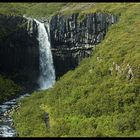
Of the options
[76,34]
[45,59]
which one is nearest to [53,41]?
[45,59]

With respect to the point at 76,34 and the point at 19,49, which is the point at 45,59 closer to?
the point at 19,49

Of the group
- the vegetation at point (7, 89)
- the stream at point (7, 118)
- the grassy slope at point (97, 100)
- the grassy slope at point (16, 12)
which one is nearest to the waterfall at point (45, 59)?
the grassy slope at point (16, 12)

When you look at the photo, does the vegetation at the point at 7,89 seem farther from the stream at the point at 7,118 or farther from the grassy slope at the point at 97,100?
the grassy slope at the point at 97,100

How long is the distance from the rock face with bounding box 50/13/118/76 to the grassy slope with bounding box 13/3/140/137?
689 cm

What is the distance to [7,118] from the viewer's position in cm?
10069

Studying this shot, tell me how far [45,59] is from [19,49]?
585cm

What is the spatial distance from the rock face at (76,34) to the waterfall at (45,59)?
6.25 ft

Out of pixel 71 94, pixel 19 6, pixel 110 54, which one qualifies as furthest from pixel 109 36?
pixel 19 6

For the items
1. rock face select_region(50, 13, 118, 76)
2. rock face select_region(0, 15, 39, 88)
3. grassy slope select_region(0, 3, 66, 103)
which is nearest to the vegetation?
grassy slope select_region(0, 3, 66, 103)

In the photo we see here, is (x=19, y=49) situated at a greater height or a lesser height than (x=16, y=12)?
lesser

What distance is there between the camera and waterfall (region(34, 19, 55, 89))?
130250 mm

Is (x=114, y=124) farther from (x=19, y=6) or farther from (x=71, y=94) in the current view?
(x=19, y=6)

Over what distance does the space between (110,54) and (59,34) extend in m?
23.0

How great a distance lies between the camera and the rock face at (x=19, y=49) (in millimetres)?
127875
